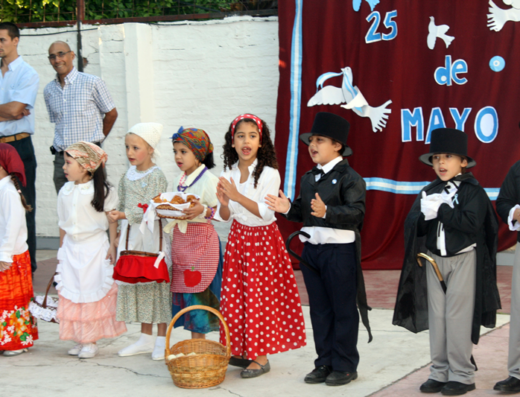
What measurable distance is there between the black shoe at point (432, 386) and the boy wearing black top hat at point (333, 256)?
1.34 feet

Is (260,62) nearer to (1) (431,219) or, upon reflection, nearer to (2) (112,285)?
(2) (112,285)

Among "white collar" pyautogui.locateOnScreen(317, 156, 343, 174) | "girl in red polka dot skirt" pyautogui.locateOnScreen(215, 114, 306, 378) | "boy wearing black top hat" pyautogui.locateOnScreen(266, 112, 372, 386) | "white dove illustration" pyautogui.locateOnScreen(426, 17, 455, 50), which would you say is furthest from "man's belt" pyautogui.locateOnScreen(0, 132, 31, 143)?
"white dove illustration" pyautogui.locateOnScreen(426, 17, 455, 50)

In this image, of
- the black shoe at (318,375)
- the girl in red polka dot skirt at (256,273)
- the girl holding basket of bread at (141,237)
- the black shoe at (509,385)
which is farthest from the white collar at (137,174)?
the black shoe at (509,385)

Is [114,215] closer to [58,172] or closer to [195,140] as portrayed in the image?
[195,140]

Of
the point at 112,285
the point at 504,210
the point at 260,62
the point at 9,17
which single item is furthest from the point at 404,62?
the point at 9,17

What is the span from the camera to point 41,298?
182 inches

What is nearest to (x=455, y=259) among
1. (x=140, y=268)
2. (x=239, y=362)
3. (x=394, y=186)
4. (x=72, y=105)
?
(x=239, y=362)

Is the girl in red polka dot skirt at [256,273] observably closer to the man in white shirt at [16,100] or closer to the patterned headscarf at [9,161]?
the patterned headscarf at [9,161]

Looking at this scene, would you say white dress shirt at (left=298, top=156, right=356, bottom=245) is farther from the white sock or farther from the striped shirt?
the striped shirt

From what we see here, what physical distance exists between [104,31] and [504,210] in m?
5.82

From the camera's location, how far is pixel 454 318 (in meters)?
3.48

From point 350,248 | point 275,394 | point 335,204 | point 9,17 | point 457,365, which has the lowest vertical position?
point 275,394

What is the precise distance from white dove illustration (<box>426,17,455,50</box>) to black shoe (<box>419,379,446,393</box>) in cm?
411

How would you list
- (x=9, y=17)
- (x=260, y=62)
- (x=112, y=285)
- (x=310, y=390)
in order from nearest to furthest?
(x=310, y=390) → (x=112, y=285) → (x=260, y=62) → (x=9, y=17)
